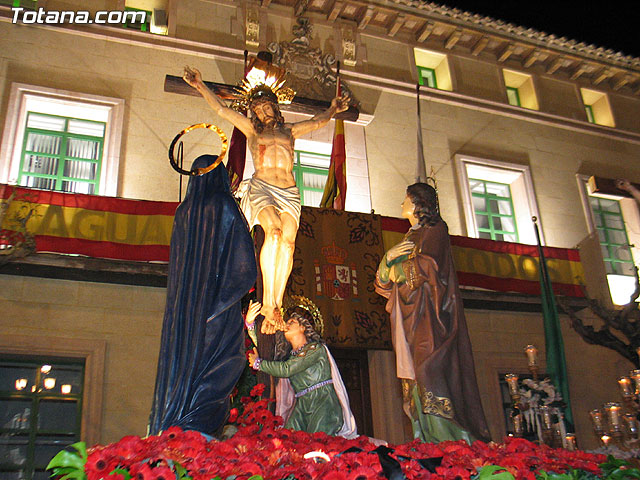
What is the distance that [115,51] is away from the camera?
38.9 feet

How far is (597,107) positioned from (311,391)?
42.8 ft

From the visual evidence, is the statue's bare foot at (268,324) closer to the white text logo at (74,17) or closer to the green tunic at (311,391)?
the green tunic at (311,391)


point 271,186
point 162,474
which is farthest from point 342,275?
point 162,474

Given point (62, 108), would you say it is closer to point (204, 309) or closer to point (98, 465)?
point (204, 309)

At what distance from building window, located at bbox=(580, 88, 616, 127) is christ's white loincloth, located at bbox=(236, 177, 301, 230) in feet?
37.3

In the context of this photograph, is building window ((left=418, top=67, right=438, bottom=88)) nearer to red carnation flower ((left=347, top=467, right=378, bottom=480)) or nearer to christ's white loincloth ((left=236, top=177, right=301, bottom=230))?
christ's white loincloth ((left=236, top=177, right=301, bottom=230))

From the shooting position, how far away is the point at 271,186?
646cm

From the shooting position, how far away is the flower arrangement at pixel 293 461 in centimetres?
297

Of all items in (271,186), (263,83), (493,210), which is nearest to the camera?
(271,186)

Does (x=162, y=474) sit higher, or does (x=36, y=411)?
(x=36, y=411)

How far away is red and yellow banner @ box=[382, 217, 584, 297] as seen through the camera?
11539 millimetres

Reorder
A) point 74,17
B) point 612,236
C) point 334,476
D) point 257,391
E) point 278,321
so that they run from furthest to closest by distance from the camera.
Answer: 1. point 612,236
2. point 74,17
3. point 278,321
4. point 257,391
5. point 334,476

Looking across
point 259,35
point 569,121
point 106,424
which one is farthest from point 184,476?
point 569,121

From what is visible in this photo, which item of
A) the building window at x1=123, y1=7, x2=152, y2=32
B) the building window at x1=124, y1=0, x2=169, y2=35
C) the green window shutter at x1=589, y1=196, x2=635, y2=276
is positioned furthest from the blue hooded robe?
the green window shutter at x1=589, y1=196, x2=635, y2=276
